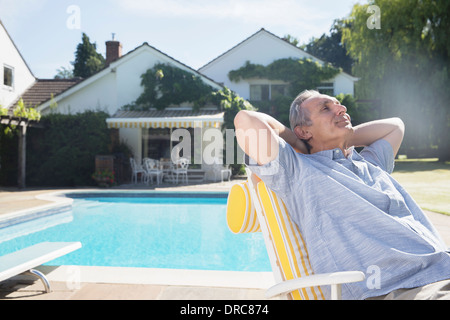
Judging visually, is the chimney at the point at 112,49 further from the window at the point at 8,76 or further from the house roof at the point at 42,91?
the window at the point at 8,76

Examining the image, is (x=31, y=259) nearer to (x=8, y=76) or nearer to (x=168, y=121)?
(x=168, y=121)

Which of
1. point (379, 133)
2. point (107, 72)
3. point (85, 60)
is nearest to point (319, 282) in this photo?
point (379, 133)

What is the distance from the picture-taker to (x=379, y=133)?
81.0 inches

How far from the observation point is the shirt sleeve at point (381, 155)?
1.96m

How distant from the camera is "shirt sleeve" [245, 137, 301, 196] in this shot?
152cm

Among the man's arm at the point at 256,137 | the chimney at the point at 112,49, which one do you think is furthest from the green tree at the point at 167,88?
the man's arm at the point at 256,137

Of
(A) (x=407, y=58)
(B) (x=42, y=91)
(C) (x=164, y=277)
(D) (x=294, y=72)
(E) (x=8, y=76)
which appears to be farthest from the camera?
(D) (x=294, y=72)

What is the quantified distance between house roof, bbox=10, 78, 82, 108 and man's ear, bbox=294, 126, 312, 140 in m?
15.9

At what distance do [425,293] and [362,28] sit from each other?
63.2 feet

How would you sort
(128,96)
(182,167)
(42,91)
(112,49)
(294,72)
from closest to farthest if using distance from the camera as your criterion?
(182,167), (128,96), (42,91), (112,49), (294,72)

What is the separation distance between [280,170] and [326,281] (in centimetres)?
48

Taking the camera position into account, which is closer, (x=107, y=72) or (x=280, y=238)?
(x=280, y=238)
